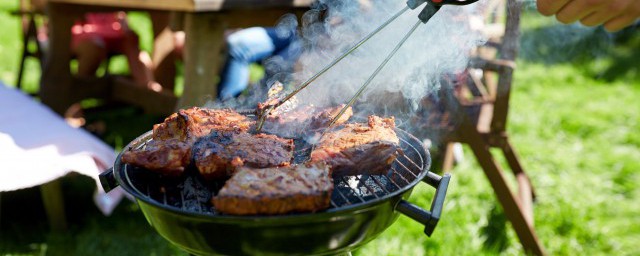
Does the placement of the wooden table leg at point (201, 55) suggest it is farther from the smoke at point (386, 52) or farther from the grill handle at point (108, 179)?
the grill handle at point (108, 179)

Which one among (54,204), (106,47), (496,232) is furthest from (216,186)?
(106,47)

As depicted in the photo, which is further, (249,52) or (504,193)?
(249,52)

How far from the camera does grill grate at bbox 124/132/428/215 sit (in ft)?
6.36

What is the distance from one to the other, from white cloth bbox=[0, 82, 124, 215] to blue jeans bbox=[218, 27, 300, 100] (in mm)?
1637

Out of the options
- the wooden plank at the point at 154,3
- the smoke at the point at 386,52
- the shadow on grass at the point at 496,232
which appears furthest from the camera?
the shadow on grass at the point at 496,232

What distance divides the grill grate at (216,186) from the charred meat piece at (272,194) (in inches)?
4.6

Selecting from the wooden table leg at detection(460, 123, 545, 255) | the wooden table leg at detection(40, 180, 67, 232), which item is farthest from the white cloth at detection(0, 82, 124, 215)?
the wooden table leg at detection(460, 123, 545, 255)

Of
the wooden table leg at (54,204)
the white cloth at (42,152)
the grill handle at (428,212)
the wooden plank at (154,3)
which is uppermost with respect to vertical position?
the wooden plank at (154,3)

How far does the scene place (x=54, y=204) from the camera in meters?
3.55

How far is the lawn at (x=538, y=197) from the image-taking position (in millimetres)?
3572

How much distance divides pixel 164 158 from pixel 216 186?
208 millimetres

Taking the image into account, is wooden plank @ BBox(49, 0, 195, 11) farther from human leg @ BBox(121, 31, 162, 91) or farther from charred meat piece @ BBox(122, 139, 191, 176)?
charred meat piece @ BBox(122, 139, 191, 176)

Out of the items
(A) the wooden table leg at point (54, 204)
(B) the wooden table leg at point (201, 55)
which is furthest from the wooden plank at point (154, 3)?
(A) the wooden table leg at point (54, 204)

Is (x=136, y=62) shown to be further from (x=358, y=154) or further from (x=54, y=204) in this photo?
(x=358, y=154)
